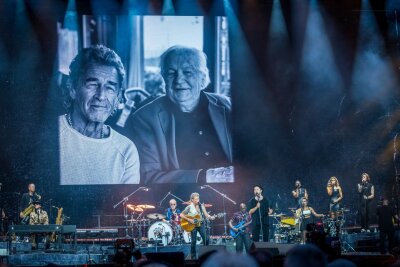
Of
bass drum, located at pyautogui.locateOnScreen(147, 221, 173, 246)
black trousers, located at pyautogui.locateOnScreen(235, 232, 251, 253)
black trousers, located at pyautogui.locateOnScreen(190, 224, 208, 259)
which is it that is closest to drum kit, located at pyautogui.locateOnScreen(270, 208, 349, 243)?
black trousers, located at pyautogui.locateOnScreen(235, 232, 251, 253)

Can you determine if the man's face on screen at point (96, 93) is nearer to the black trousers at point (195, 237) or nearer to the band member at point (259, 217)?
the black trousers at point (195, 237)

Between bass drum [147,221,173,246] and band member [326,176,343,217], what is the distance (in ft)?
15.8

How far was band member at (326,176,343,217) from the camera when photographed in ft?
57.3

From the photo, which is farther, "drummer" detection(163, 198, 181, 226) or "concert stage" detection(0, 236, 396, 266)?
"drummer" detection(163, 198, 181, 226)

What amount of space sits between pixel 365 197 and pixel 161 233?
6.02 m

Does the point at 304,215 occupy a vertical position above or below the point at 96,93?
below

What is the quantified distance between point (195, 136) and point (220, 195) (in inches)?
68.4

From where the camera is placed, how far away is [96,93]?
16984 mm

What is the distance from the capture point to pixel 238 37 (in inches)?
706

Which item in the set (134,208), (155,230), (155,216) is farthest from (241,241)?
(134,208)

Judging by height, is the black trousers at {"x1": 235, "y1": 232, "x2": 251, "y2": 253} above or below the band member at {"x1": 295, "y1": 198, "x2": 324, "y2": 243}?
below

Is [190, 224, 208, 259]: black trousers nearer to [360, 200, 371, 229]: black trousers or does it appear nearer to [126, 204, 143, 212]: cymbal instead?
[126, 204, 143, 212]: cymbal

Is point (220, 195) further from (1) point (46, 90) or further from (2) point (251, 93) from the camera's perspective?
(1) point (46, 90)

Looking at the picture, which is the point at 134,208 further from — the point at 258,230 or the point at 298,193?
the point at 298,193
